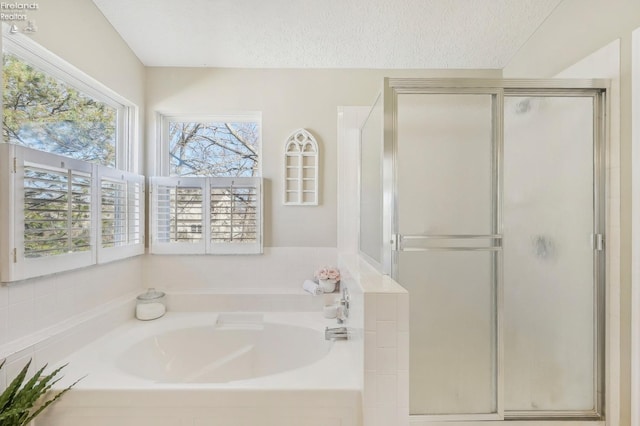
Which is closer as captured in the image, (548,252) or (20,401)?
(20,401)

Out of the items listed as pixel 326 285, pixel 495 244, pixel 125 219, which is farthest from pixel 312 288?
pixel 125 219

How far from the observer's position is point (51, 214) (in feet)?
4.90

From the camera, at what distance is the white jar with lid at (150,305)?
211 cm

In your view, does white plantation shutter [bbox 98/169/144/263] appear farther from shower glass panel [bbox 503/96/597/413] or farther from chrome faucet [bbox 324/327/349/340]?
shower glass panel [bbox 503/96/597/413]

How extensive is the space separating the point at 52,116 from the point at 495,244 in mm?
2301

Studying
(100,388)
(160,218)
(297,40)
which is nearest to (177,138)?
(160,218)

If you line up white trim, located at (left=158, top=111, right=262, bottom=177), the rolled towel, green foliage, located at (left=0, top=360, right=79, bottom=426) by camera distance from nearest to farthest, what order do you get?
green foliage, located at (left=0, top=360, right=79, bottom=426), the rolled towel, white trim, located at (left=158, top=111, right=262, bottom=177)

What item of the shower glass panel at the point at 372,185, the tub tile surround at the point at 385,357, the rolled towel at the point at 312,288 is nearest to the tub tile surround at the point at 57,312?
the rolled towel at the point at 312,288

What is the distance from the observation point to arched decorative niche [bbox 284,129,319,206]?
2342mm

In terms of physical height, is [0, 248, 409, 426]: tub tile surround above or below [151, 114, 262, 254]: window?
below

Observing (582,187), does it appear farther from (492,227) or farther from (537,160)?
(492,227)

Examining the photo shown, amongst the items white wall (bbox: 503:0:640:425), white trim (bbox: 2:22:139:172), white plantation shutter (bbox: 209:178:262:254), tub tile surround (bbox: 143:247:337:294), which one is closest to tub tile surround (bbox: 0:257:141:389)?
tub tile surround (bbox: 143:247:337:294)

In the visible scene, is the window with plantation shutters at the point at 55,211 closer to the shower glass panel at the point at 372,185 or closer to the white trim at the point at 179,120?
the white trim at the point at 179,120

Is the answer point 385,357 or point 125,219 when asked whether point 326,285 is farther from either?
point 125,219
